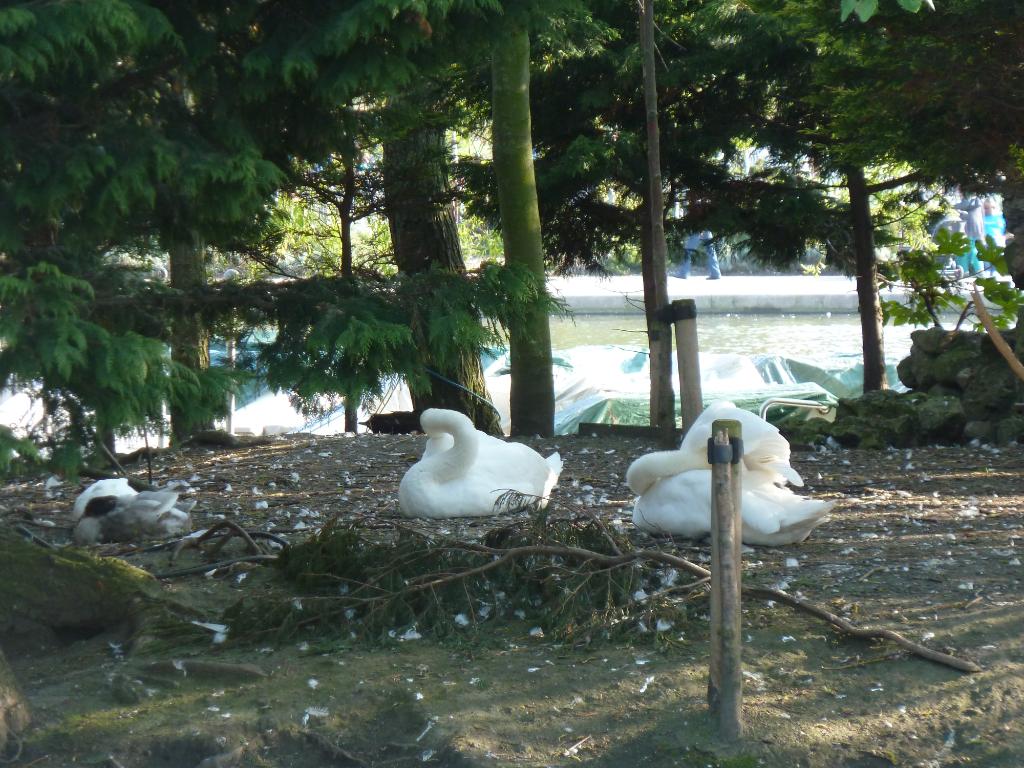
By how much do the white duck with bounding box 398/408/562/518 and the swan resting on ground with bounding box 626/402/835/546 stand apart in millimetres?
986

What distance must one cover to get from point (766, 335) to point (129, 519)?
21796 mm

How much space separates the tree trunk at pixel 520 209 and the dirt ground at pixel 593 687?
4.63m

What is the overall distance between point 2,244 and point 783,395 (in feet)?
36.0

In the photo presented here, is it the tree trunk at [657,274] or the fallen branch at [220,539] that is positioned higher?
the tree trunk at [657,274]

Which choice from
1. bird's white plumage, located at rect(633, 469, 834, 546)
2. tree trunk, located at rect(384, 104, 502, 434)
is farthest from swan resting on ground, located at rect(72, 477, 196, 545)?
tree trunk, located at rect(384, 104, 502, 434)

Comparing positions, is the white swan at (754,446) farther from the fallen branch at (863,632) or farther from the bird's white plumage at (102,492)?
the bird's white plumage at (102,492)

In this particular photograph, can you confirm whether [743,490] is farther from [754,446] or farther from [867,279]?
[867,279]

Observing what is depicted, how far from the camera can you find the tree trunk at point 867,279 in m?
11.2

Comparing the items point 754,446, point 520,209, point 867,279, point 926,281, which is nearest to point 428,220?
point 520,209

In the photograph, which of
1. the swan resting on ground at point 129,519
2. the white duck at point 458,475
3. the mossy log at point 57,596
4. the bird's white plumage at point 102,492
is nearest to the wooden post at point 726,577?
the mossy log at point 57,596

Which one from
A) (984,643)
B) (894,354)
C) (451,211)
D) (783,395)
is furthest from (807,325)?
(984,643)

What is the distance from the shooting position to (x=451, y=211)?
11648 millimetres

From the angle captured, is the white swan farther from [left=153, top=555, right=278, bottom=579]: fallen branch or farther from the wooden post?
[left=153, top=555, right=278, bottom=579]: fallen branch

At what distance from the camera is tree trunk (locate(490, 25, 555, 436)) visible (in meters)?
9.80
